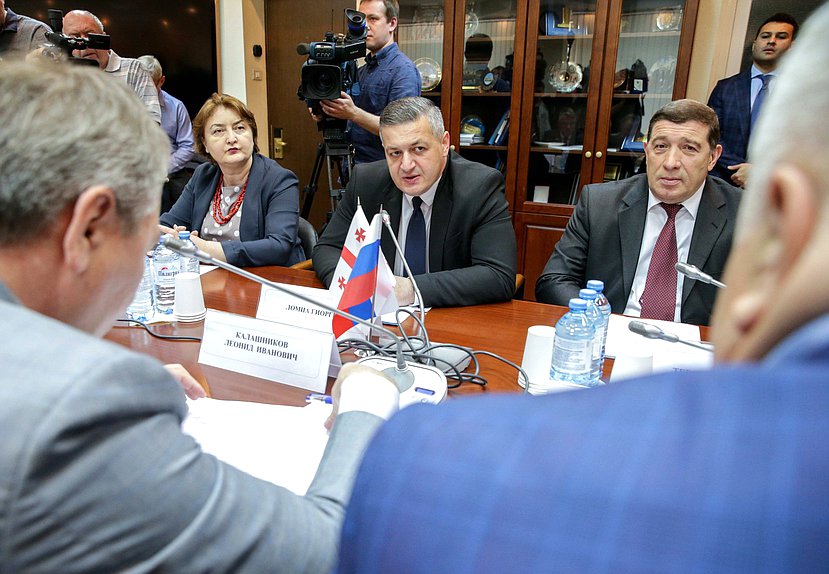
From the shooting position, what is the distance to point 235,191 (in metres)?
2.58

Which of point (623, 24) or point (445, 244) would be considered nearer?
point (445, 244)

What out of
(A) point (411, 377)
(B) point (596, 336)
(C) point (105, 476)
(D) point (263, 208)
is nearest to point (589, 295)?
(B) point (596, 336)

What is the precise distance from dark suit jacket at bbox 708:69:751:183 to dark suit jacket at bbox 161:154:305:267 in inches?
87.3

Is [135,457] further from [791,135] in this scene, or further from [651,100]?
[651,100]

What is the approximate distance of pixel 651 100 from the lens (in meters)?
3.35

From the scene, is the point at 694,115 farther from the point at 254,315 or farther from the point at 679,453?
the point at 679,453

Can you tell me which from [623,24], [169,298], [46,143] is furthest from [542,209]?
[46,143]

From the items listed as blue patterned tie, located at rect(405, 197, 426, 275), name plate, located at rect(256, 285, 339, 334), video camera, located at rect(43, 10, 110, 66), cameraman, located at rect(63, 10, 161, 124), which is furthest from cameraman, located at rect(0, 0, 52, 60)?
name plate, located at rect(256, 285, 339, 334)

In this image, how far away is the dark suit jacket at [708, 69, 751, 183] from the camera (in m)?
3.05

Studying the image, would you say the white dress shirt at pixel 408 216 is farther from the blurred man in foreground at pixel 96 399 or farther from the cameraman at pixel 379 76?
the blurred man in foreground at pixel 96 399

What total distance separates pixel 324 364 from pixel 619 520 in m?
0.95

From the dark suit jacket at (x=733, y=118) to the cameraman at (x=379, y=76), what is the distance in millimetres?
1644

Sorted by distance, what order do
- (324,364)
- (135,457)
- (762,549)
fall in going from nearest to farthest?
(762,549)
(135,457)
(324,364)

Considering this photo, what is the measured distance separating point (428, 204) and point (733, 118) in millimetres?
1959
